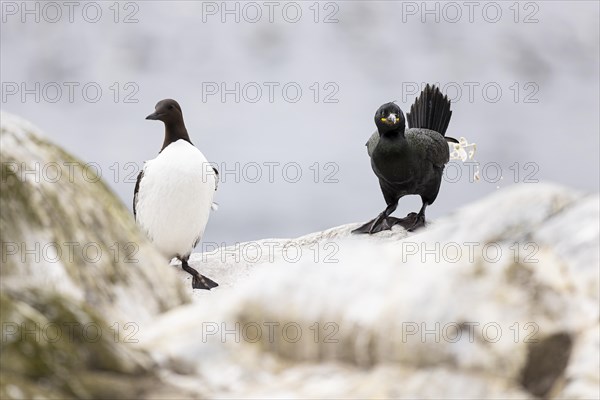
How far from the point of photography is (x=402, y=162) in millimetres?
9953

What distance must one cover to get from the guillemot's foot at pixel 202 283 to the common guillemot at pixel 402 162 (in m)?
1.88

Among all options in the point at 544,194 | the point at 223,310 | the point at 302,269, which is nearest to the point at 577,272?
the point at 544,194

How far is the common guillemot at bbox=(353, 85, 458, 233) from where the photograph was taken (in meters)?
9.80

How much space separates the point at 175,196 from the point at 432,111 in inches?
147

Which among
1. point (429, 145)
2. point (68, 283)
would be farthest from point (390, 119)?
point (68, 283)

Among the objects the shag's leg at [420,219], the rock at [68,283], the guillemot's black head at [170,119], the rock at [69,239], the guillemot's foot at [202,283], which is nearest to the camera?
the rock at [68,283]

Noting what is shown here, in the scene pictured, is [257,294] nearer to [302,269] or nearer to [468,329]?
[302,269]

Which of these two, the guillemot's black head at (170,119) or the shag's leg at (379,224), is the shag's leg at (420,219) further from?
the guillemot's black head at (170,119)

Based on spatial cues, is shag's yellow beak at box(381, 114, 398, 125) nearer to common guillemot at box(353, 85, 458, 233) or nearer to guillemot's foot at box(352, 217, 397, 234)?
common guillemot at box(353, 85, 458, 233)

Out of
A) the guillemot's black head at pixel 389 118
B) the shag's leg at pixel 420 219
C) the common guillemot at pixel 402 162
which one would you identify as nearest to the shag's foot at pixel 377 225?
the common guillemot at pixel 402 162

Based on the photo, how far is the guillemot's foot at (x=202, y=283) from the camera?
9.18m

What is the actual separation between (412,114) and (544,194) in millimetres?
7683

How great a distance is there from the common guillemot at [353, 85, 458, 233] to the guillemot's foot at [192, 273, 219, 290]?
188cm

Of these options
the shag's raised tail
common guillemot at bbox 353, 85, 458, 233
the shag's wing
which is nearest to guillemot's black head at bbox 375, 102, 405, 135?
common guillemot at bbox 353, 85, 458, 233
